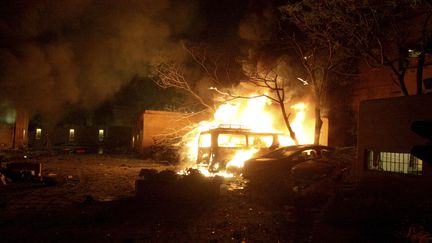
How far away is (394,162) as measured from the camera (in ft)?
33.1

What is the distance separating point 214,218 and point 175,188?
1482 millimetres

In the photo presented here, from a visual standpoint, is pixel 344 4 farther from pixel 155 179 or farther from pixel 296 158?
pixel 155 179

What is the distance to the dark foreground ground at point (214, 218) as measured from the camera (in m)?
5.76

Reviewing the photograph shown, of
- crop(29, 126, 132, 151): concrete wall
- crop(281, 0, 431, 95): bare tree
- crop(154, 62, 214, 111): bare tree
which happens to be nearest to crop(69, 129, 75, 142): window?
crop(29, 126, 132, 151): concrete wall

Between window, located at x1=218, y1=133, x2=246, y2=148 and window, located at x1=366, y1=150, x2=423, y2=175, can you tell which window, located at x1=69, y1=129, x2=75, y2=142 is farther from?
window, located at x1=366, y1=150, x2=423, y2=175

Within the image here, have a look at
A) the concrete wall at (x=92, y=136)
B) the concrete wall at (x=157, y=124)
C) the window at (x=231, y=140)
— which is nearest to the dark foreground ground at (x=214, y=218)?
the window at (x=231, y=140)

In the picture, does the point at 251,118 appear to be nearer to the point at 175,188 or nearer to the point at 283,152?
the point at 283,152

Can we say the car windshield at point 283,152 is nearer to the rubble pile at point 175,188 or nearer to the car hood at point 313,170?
the car hood at point 313,170

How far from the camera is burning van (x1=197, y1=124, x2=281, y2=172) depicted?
12.1 metres

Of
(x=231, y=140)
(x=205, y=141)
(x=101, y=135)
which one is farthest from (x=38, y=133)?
(x=231, y=140)

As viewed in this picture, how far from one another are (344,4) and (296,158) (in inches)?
224

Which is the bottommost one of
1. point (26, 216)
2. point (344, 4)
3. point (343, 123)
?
point (26, 216)

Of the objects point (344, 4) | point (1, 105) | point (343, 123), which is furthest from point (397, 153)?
point (1, 105)

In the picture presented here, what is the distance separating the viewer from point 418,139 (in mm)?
9344
